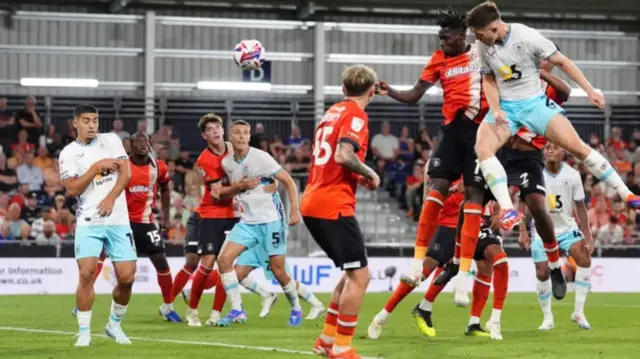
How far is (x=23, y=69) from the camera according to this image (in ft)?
112

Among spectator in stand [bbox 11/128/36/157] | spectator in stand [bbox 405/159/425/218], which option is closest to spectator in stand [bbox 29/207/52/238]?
spectator in stand [bbox 11/128/36/157]

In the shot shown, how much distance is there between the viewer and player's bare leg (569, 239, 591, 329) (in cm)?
1480

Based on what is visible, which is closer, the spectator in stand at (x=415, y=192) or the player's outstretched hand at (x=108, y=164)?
the player's outstretched hand at (x=108, y=164)

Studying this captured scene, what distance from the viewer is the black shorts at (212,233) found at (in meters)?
A: 16.4

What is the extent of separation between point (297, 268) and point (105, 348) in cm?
1463

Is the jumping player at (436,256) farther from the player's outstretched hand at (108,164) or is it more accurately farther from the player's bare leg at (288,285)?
the player's outstretched hand at (108,164)

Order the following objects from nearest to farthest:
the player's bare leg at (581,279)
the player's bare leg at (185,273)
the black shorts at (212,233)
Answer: the player's bare leg at (581,279), the black shorts at (212,233), the player's bare leg at (185,273)

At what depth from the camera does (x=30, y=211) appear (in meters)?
26.5

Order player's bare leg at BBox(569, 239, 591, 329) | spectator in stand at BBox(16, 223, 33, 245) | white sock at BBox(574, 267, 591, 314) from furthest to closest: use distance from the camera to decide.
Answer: spectator in stand at BBox(16, 223, 33, 245), white sock at BBox(574, 267, 591, 314), player's bare leg at BBox(569, 239, 591, 329)

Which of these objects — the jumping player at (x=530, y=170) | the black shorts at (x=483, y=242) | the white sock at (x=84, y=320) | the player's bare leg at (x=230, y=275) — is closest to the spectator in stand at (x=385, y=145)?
the player's bare leg at (x=230, y=275)

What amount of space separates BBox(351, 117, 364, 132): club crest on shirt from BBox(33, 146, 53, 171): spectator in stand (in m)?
19.4

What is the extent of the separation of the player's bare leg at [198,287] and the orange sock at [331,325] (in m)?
4.89

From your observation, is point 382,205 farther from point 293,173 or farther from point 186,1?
point 186,1

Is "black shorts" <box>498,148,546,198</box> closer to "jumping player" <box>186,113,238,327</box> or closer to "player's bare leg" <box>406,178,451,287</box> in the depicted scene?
"player's bare leg" <box>406,178,451,287</box>
